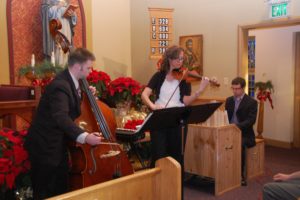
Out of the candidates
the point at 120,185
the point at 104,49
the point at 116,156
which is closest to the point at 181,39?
the point at 104,49

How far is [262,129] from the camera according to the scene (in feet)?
19.2

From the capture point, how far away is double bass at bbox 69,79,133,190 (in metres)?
2.14

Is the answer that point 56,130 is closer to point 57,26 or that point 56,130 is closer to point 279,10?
point 57,26

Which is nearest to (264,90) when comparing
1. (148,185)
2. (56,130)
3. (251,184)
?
(251,184)

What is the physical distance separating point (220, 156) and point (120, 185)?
221 cm

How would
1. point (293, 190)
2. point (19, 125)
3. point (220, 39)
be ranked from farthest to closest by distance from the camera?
point (220, 39) → point (19, 125) → point (293, 190)

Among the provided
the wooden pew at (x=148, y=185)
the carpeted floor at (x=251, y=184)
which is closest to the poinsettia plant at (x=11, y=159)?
the wooden pew at (x=148, y=185)

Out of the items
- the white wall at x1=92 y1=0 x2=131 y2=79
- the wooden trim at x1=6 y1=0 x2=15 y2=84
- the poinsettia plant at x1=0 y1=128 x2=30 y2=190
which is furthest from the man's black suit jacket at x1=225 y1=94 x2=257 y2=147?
the wooden trim at x1=6 y1=0 x2=15 y2=84

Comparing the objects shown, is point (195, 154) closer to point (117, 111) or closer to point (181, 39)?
point (117, 111)

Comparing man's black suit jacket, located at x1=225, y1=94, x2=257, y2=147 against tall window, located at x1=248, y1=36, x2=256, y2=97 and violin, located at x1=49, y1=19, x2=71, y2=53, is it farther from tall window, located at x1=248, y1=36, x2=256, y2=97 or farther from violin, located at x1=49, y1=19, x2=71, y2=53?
tall window, located at x1=248, y1=36, x2=256, y2=97

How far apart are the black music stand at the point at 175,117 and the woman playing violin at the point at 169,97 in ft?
0.33

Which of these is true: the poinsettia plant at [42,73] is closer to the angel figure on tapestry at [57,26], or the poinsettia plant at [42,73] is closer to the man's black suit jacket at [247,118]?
the angel figure on tapestry at [57,26]

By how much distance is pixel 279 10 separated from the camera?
15.3 ft

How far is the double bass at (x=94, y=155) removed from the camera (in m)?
2.14
